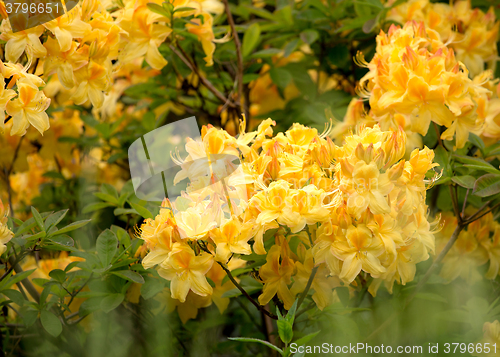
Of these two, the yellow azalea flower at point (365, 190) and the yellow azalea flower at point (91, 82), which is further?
the yellow azalea flower at point (91, 82)

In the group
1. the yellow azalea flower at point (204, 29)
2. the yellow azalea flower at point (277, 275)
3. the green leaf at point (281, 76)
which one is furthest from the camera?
the green leaf at point (281, 76)

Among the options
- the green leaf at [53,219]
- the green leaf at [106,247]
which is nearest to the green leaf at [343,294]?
the green leaf at [106,247]

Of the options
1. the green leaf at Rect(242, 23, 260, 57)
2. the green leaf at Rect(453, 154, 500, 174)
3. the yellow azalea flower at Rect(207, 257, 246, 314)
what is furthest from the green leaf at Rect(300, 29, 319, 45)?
the yellow azalea flower at Rect(207, 257, 246, 314)

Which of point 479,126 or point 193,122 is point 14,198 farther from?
point 479,126

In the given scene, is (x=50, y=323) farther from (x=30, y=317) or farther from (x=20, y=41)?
(x=20, y=41)

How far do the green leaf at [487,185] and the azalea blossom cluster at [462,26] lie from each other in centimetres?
45

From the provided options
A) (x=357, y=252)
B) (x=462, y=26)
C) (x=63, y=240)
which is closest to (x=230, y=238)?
(x=357, y=252)

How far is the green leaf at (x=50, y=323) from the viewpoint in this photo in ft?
2.60

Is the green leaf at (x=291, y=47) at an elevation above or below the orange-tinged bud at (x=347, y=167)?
below

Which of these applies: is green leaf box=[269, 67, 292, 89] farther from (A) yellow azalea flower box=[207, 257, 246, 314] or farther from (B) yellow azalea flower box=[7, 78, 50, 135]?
(B) yellow azalea flower box=[7, 78, 50, 135]

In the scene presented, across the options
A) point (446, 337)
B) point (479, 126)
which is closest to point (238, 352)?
point (446, 337)

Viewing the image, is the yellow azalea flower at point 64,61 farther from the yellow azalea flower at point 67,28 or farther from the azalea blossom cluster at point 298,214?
the azalea blossom cluster at point 298,214

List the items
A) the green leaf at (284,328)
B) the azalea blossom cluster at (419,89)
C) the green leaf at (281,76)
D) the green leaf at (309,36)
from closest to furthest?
the green leaf at (284,328)
the azalea blossom cluster at (419,89)
the green leaf at (309,36)
the green leaf at (281,76)

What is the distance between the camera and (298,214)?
26.6 inches
